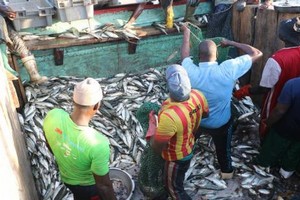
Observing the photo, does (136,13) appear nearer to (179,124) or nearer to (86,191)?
(179,124)

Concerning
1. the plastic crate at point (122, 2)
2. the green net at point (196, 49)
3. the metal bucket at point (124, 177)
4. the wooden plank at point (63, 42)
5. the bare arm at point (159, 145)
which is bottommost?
the metal bucket at point (124, 177)

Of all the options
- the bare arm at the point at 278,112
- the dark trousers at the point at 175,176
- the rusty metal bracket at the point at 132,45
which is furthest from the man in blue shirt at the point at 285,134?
the rusty metal bracket at the point at 132,45

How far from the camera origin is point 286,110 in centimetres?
423

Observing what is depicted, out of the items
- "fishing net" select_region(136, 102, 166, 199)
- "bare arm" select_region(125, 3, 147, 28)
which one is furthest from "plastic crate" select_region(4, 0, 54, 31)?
"fishing net" select_region(136, 102, 166, 199)

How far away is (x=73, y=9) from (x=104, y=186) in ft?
13.8

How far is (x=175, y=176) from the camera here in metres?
3.88

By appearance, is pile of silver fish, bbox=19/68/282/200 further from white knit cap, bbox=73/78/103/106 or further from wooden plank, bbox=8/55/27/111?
white knit cap, bbox=73/78/103/106

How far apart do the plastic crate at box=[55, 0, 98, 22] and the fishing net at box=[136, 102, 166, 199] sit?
289 cm

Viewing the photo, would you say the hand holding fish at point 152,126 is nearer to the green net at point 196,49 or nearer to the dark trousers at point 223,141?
the dark trousers at point 223,141

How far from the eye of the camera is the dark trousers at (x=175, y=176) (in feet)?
12.5

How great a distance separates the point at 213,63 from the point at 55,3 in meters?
3.64

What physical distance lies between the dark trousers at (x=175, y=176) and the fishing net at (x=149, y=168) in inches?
12.9

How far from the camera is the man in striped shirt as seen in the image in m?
3.36

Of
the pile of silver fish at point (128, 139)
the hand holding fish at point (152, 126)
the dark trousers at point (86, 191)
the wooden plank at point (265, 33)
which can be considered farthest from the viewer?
the wooden plank at point (265, 33)
